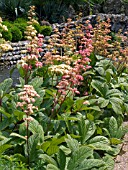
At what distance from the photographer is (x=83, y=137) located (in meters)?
3.63

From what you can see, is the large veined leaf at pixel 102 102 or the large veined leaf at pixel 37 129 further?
the large veined leaf at pixel 102 102

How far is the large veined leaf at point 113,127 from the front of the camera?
4111 mm

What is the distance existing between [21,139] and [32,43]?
1.01 metres

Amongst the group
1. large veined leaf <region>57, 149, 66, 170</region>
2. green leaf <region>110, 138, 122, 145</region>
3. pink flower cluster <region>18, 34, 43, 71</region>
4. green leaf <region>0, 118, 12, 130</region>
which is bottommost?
green leaf <region>110, 138, 122, 145</region>

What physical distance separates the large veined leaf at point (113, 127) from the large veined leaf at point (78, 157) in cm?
101

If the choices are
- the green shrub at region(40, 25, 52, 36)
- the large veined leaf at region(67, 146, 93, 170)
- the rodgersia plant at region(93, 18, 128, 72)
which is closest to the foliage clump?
the large veined leaf at region(67, 146, 93, 170)

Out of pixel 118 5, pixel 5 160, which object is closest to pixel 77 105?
pixel 5 160

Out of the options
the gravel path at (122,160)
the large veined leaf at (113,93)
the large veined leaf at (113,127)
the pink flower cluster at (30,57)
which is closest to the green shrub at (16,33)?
the large veined leaf at (113,93)

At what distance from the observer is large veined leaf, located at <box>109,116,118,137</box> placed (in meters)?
4.11

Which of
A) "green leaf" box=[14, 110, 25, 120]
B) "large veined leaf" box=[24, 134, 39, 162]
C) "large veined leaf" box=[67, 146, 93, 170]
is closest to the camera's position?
"large veined leaf" box=[67, 146, 93, 170]

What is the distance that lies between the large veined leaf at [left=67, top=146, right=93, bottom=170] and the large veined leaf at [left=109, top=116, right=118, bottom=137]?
3.33 feet

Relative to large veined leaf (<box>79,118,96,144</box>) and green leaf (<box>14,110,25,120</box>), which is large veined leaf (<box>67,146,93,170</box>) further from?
green leaf (<box>14,110,25,120</box>)

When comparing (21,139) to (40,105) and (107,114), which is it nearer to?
(40,105)

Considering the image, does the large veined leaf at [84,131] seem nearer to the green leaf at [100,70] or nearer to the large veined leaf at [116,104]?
the large veined leaf at [116,104]
